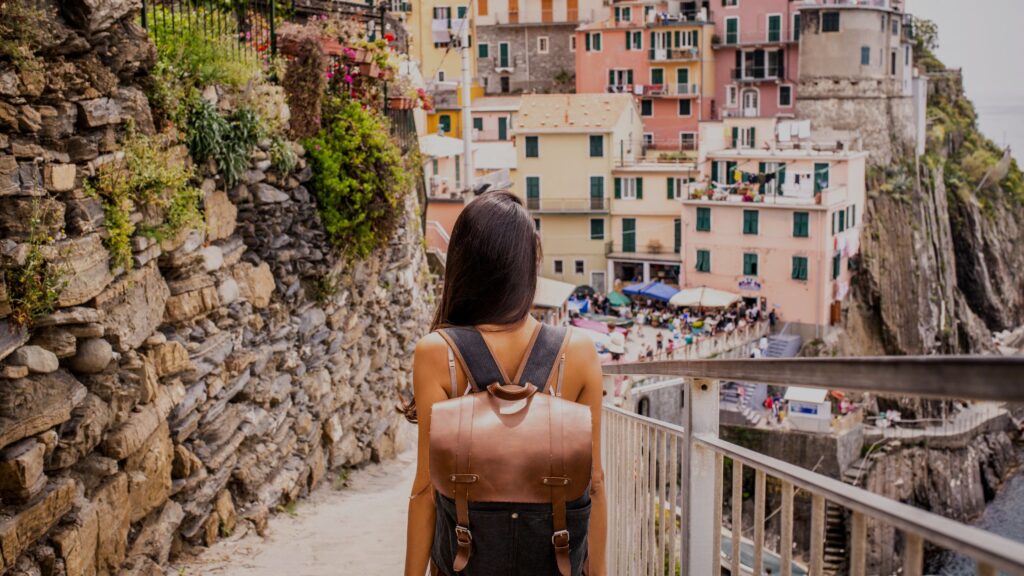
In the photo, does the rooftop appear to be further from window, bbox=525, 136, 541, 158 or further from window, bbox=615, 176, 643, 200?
window, bbox=615, 176, 643, 200

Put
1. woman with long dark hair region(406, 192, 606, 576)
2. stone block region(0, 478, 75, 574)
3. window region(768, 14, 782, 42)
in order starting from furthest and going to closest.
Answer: window region(768, 14, 782, 42), stone block region(0, 478, 75, 574), woman with long dark hair region(406, 192, 606, 576)

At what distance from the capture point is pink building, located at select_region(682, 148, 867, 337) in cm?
4059

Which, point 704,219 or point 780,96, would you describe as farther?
point 780,96

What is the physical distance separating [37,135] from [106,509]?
177 centimetres

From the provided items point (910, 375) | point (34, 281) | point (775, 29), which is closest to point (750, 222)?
point (775, 29)

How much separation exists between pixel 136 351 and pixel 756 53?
52713 mm

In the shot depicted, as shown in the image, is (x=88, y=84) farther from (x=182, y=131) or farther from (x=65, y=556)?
(x=65, y=556)

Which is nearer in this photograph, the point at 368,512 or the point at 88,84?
the point at 88,84

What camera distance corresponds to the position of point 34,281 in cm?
482

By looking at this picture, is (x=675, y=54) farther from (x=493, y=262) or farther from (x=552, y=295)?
(x=493, y=262)

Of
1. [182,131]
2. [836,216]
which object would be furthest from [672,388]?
[182,131]

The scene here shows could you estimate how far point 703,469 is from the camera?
2953 mm

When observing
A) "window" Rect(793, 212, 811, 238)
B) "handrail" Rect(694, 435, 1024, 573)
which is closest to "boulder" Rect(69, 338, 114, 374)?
"handrail" Rect(694, 435, 1024, 573)

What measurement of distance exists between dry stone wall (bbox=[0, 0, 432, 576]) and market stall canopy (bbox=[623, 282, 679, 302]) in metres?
31.8
